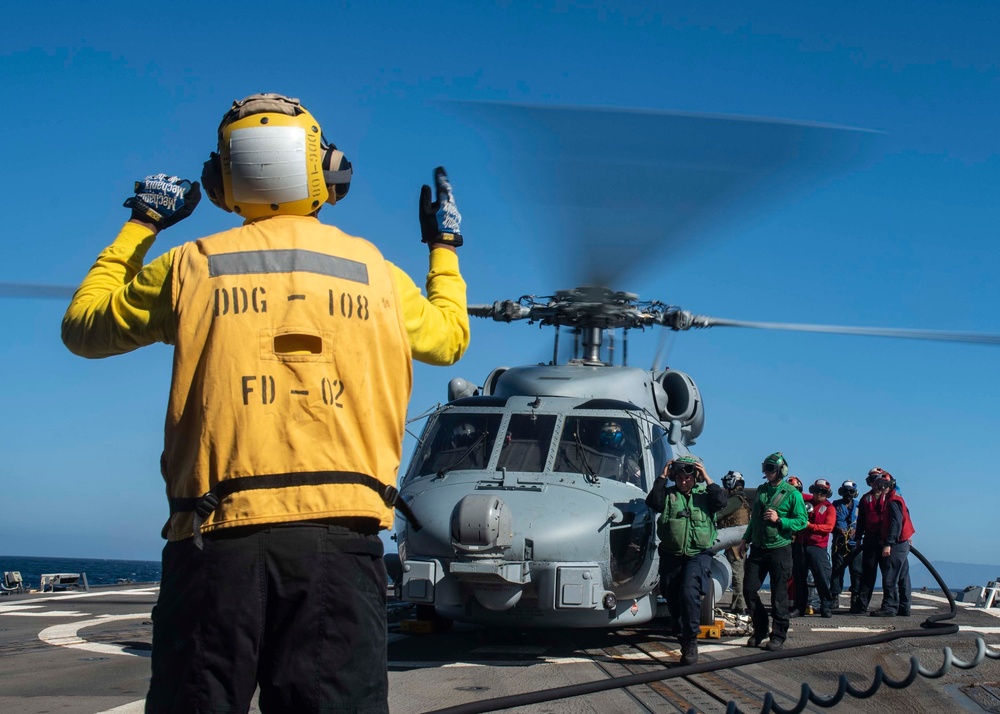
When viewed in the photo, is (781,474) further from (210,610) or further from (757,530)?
(210,610)

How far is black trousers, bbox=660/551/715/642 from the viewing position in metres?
7.62

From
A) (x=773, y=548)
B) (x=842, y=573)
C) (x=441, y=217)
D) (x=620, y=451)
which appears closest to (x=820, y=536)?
(x=842, y=573)

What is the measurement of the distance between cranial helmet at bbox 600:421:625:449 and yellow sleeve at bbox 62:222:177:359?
6.79 m

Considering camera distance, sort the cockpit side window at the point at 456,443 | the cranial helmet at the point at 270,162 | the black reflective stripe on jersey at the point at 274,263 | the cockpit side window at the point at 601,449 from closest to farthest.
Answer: the black reflective stripe on jersey at the point at 274,263
the cranial helmet at the point at 270,162
the cockpit side window at the point at 601,449
the cockpit side window at the point at 456,443

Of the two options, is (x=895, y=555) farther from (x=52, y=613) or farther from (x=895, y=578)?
(x=52, y=613)

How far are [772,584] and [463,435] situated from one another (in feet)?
9.77

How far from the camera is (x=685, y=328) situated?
11242 millimetres

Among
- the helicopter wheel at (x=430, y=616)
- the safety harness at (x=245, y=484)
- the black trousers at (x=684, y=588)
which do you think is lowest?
the helicopter wheel at (x=430, y=616)

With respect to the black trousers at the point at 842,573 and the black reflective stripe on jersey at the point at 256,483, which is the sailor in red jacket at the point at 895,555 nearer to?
the black trousers at the point at 842,573

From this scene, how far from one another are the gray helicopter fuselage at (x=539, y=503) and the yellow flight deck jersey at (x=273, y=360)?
495cm

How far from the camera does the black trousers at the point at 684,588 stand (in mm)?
7617

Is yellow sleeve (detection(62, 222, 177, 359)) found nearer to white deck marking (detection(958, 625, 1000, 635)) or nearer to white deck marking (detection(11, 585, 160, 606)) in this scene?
white deck marking (detection(958, 625, 1000, 635))

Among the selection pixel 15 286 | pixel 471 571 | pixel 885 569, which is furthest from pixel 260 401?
pixel 885 569

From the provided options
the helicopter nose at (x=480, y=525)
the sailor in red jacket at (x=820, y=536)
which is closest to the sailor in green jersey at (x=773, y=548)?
the helicopter nose at (x=480, y=525)
